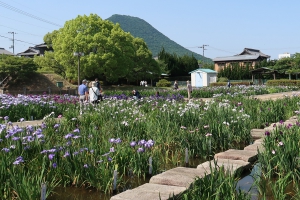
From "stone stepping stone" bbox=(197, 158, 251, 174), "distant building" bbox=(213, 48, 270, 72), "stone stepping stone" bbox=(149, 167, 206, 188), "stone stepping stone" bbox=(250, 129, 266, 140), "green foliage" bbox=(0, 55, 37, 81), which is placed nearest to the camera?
"stone stepping stone" bbox=(149, 167, 206, 188)

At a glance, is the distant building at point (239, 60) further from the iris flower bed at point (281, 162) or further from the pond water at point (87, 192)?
the pond water at point (87, 192)

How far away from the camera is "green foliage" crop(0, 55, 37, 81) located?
106ft

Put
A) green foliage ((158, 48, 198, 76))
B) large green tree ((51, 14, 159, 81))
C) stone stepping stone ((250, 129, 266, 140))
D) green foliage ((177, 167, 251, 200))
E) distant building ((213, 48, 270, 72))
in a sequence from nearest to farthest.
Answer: green foliage ((177, 167, 251, 200)), stone stepping stone ((250, 129, 266, 140)), large green tree ((51, 14, 159, 81)), green foliage ((158, 48, 198, 76)), distant building ((213, 48, 270, 72))

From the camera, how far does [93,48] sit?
33.1 metres

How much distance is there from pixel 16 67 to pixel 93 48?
7.33m

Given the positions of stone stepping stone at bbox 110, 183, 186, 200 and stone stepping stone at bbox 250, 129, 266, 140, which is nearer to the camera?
stone stepping stone at bbox 110, 183, 186, 200

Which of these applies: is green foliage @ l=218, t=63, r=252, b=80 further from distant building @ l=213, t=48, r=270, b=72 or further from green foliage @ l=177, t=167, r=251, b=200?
green foliage @ l=177, t=167, r=251, b=200

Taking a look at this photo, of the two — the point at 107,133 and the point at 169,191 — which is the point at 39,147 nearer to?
the point at 107,133

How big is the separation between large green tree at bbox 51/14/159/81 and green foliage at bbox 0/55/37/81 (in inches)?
109

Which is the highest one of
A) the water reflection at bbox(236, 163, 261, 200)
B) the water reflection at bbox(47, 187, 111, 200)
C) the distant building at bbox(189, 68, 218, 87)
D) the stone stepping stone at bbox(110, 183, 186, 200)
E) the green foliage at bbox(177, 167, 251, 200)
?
the distant building at bbox(189, 68, 218, 87)

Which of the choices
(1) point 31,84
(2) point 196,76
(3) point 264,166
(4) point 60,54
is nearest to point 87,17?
(4) point 60,54

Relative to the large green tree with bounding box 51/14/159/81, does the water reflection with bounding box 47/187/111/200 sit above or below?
below

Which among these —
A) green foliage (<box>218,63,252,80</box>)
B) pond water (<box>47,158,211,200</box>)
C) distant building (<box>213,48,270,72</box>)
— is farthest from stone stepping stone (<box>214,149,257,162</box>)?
distant building (<box>213,48,270,72</box>)

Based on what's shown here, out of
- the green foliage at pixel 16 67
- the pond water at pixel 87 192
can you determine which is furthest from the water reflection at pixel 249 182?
the green foliage at pixel 16 67
